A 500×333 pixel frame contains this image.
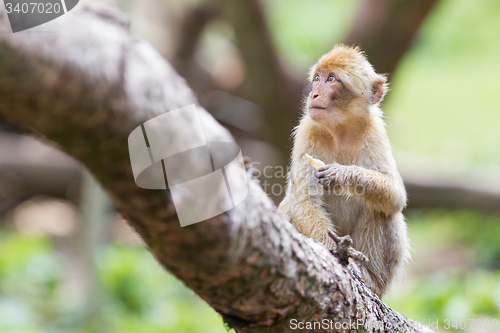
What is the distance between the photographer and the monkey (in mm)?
3486

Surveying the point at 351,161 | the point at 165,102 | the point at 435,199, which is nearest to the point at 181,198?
the point at 165,102

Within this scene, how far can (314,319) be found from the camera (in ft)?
7.05

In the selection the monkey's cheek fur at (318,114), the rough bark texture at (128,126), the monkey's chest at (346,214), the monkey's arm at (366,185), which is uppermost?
the rough bark texture at (128,126)

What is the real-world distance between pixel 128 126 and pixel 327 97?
9.07 ft

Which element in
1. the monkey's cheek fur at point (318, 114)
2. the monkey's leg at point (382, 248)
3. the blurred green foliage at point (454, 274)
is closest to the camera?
the monkey's leg at point (382, 248)

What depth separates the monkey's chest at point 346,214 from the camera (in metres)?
3.72

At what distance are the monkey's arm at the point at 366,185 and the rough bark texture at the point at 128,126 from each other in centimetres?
156

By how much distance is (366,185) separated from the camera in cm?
345

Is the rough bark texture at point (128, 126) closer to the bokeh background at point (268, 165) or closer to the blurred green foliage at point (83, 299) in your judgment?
the bokeh background at point (268, 165)

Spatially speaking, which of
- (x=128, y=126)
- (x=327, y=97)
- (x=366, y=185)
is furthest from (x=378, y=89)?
(x=128, y=126)

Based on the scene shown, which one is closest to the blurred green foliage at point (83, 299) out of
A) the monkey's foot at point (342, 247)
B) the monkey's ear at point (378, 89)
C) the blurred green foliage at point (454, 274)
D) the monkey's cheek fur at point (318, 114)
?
the blurred green foliage at point (454, 274)

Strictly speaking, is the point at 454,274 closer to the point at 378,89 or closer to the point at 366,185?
the point at 378,89

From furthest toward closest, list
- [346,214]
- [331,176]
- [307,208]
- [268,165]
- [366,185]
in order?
1. [268,165]
2. [346,214]
3. [307,208]
4. [366,185]
5. [331,176]

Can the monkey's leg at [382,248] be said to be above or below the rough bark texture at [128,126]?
below
